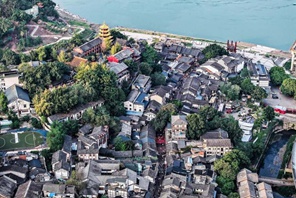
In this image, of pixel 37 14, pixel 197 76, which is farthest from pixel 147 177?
pixel 37 14

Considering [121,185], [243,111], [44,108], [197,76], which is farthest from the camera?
[197,76]

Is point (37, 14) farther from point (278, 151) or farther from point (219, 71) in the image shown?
point (278, 151)

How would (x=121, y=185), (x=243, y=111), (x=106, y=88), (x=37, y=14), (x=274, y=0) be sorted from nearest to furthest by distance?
(x=121, y=185), (x=106, y=88), (x=243, y=111), (x=37, y=14), (x=274, y=0)

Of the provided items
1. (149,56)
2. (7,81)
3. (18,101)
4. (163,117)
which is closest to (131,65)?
(149,56)

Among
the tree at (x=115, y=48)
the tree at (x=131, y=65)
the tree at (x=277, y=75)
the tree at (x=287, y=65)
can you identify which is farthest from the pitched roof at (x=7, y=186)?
the tree at (x=287, y=65)

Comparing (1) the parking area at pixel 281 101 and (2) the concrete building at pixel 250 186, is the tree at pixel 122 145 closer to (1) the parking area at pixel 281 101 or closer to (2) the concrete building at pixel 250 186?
(2) the concrete building at pixel 250 186

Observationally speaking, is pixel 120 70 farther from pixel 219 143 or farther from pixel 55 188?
pixel 55 188
